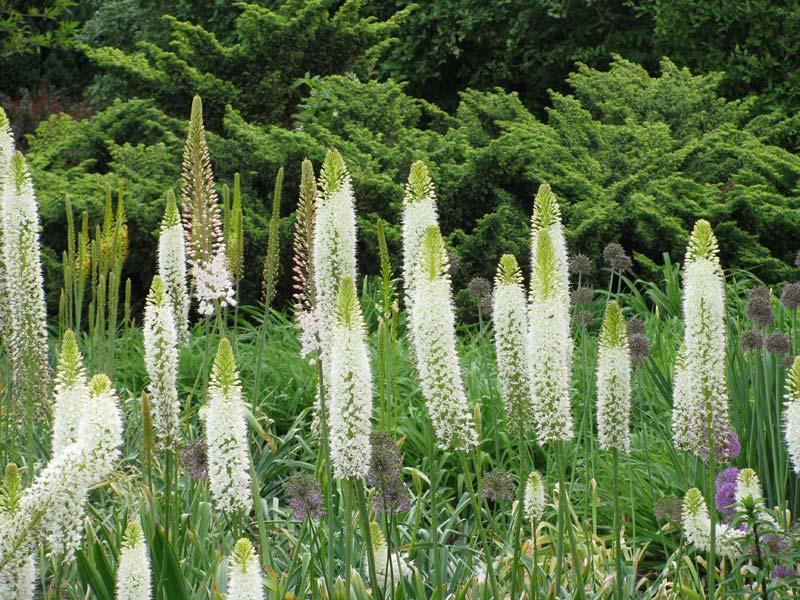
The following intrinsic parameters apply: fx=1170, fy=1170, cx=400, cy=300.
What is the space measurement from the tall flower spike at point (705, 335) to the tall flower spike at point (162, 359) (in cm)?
148

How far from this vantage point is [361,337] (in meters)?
3.05

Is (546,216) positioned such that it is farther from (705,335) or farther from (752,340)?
(752,340)

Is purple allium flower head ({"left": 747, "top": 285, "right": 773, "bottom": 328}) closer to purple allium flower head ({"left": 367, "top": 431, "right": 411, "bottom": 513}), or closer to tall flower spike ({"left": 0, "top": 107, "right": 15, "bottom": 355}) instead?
purple allium flower head ({"left": 367, "top": 431, "right": 411, "bottom": 513})

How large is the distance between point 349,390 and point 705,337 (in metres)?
1.07

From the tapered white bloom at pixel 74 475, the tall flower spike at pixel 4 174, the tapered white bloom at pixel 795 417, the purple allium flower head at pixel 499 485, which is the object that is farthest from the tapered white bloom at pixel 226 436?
the tall flower spike at pixel 4 174

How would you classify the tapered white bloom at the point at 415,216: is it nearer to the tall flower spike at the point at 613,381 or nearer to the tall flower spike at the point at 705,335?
the tall flower spike at the point at 613,381

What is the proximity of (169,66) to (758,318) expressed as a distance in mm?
7415

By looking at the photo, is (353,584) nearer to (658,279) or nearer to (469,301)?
(469,301)

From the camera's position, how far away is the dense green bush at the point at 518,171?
28.9 ft

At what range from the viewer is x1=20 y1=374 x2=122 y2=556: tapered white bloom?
2.61 meters

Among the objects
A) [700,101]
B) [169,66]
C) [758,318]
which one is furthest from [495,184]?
[758,318]

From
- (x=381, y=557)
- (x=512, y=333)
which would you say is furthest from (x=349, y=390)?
(x=381, y=557)

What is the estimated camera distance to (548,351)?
321 centimetres

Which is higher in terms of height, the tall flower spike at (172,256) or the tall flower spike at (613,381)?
the tall flower spike at (172,256)
